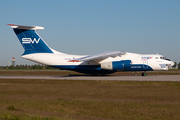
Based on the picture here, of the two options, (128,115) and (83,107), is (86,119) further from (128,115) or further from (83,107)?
(83,107)

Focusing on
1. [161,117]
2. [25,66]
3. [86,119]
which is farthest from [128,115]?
[25,66]

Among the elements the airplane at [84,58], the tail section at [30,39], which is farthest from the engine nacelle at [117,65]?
the tail section at [30,39]

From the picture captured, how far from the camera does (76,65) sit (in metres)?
29.0

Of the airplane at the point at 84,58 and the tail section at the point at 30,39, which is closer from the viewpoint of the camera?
the airplane at the point at 84,58

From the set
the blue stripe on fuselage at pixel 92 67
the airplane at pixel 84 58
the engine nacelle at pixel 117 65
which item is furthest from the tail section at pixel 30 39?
the engine nacelle at pixel 117 65

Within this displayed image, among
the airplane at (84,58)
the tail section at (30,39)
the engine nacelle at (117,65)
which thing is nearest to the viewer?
the engine nacelle at (117,65)

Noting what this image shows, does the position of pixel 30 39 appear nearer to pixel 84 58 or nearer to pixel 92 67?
pixel 84 58

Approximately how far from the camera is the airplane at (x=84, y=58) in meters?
27.8

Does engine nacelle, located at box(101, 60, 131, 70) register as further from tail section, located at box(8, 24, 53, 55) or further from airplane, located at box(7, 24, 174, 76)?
tail section, located at box(8, 24, 53, 55)

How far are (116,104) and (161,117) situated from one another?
259 cm

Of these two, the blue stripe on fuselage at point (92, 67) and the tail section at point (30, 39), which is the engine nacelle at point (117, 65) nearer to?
the blue stripe on fuselage at point (92, 67)

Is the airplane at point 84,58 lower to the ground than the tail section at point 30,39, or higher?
lower

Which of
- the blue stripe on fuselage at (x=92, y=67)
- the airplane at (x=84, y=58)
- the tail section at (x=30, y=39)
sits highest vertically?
the tail section at (x=30, y=39)

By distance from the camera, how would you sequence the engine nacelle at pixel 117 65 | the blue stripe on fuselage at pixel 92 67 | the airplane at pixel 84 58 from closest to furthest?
the engine nacelle at pixel 117 65 → the airplane at pixel 84 58 → the blue stripe on fuselage at pixel 92 67
